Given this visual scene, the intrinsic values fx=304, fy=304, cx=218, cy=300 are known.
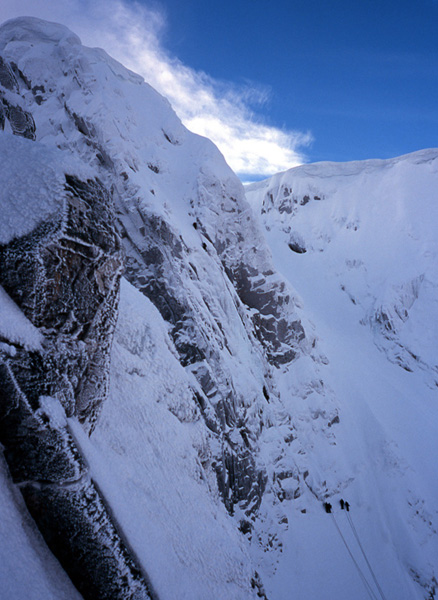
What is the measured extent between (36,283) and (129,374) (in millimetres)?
4565

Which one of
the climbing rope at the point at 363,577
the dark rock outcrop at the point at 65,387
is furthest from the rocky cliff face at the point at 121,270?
the climbing rope at the point at 363,577

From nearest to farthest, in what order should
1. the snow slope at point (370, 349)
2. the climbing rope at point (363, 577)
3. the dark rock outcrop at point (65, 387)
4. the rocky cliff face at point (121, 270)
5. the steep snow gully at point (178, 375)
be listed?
1. the dark rock outcrop at point (65, 387)
2. the steep snow gully at point (178, 375)
3. the rocky cliff face at point (121, 270)
4. the climbing rope at point (363, 577)
5. the snow slope at point (370, 349)

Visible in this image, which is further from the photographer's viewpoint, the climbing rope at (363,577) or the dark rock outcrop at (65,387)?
the climbing rope at (363,577)

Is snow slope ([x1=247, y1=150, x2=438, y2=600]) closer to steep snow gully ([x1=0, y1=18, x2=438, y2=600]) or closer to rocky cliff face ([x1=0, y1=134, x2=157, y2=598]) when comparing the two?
steep snow gully ([x1=0, y1=18, x2=438, y2=600])

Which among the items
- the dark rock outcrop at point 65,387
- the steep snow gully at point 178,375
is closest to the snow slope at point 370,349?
the steep snow gully at point 178,375

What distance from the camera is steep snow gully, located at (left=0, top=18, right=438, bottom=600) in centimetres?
453

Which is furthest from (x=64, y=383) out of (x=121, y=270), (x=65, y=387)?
(x=121, y=270)

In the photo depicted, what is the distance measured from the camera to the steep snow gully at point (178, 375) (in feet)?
14.9

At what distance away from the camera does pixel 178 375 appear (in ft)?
35.1

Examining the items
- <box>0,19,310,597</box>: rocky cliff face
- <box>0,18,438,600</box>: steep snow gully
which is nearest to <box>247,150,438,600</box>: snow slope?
<box>0,18,438,600</box>: steep snow gully

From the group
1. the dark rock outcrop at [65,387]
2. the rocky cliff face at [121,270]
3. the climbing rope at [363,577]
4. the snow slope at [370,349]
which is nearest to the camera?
the dark rock outcrop at [65,387]

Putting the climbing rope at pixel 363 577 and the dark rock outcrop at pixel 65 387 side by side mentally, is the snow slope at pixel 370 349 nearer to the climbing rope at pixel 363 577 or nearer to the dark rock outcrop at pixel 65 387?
the climbing rope at pixel 363 577

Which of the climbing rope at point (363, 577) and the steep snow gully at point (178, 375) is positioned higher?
the steep snow gully at point (178, 375)

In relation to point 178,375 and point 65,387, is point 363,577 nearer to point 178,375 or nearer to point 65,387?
point 178,375
